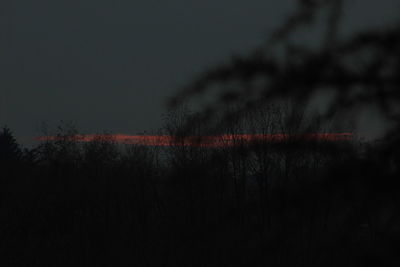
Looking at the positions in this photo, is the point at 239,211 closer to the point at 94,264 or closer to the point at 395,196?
the point at 395,196

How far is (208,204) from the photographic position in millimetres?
2594

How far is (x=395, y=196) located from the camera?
4.24ft

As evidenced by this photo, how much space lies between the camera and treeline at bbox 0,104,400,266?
1.29m

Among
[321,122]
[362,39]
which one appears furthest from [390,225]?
[362,39]

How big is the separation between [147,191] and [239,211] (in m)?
39.6

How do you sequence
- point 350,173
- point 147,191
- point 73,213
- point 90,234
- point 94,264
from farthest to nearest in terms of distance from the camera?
1. point 147,191
2. point 73,213
3. point 90,234
4. point 94,264
5. point 350,173

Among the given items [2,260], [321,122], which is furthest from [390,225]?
[2,260]

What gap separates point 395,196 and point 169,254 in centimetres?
1684

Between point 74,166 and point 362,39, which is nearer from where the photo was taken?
point 362,39

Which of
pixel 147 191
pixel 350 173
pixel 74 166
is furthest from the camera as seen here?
pixel 74 166

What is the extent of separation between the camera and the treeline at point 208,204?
1294 millimetres

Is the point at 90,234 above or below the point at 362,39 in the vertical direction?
below

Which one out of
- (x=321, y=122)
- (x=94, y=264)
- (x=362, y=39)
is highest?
(x=362, y=39)

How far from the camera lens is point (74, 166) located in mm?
45438
